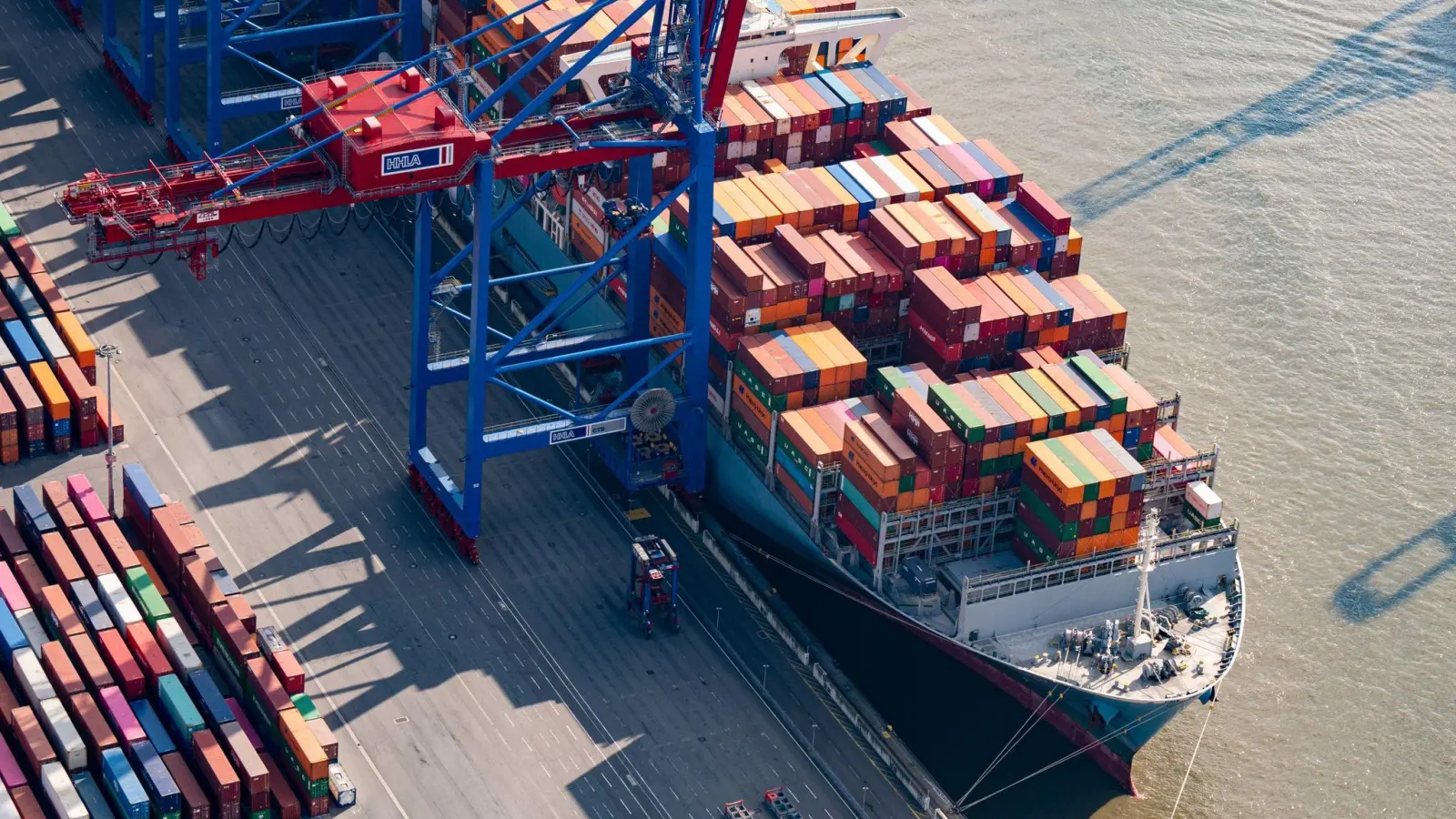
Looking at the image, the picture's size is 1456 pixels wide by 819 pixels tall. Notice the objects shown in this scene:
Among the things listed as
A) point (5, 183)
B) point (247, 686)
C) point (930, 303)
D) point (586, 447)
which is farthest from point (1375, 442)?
point (5, 183)

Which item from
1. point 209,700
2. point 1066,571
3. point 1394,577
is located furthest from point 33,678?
point 1394,577

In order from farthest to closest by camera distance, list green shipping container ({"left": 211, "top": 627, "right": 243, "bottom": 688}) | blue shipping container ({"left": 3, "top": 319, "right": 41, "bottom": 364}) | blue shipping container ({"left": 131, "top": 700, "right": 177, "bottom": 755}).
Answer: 1. blue shipping container ({"left": 3, "top": 319, "right": 41, "bottom": 364})
2. green shipping container ({"left": 211, "top": 627, "right": 243, "bottom": 688})
3. blue shipping container ({"left": 131, "top": 700, "right": 177, "bottom": 755})

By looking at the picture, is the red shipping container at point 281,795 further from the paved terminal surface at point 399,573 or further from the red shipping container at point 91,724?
the red shipping container at point 91,724

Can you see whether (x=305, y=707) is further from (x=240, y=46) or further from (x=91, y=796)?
(x=240, y=46)

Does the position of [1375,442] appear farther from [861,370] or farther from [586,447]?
[586,447]

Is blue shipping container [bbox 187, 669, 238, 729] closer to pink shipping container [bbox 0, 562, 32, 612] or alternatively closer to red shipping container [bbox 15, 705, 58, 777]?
red shipping container [bbox 15, 705, 58, 777]

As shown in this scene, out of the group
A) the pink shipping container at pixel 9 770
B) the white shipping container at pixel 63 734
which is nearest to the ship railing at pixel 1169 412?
the white shipping container at pixel 63 734

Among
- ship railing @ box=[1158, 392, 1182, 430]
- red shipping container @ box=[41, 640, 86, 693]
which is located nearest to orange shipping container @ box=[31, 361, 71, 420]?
red shipping container @ box=[41, 640, 86, 693]
